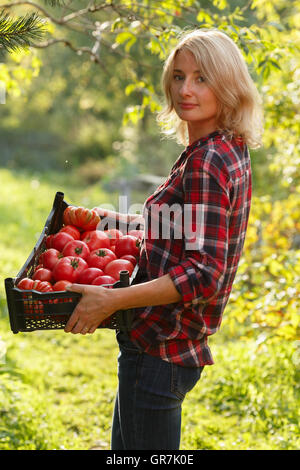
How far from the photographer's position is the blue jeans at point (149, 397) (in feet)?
6.11

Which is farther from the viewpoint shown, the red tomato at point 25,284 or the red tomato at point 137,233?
the red tomato at point 137,233

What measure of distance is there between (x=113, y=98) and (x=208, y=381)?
13.9 m

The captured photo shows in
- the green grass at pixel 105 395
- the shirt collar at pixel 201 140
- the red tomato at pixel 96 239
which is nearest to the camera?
the shirt collar at pixel 201 140

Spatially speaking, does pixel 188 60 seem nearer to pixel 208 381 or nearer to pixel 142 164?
pixel 208 381

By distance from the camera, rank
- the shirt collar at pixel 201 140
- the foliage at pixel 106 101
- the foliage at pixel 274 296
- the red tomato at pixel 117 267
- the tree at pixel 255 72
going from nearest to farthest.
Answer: the shirt collar at pixel 201 140 < the red tomato at pixel 117 267 < the tree at pixel 255 72 < the foliage at pixel 274 296 < the foliage at pixel 106 101

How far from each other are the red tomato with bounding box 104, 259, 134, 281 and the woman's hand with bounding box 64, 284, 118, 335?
160 millimetres

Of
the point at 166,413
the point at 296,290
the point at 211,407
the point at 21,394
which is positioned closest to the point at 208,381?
the point at 211,407

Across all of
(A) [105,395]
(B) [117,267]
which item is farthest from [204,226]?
(A) [105,395]

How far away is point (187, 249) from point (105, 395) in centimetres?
281

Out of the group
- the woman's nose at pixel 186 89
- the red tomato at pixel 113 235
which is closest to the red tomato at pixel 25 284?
the red tomato at pixel 113 235

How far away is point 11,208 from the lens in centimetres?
1143

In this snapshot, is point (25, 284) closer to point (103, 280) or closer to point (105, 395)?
point (103, 280)

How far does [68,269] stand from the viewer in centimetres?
189

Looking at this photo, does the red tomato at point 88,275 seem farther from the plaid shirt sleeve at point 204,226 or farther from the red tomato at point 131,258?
the plaid shirt sleeve at point 204,226
